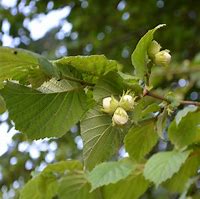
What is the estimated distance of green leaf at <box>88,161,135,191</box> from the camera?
1.30m

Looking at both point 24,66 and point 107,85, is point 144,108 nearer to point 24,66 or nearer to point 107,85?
point 107,85

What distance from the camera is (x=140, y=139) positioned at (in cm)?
123

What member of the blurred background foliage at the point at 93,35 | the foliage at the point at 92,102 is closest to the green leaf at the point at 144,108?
the foliage at the point at 92,102

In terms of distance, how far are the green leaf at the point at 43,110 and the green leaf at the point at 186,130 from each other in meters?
0.27

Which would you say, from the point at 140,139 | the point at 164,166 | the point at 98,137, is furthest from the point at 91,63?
the point at 164,166

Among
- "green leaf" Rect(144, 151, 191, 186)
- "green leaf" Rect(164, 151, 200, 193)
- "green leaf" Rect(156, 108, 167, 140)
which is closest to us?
"green leaf" Rect(156, 108, 167, 140)

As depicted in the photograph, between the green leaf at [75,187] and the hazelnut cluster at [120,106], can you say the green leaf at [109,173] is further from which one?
the hazelnut cluster at [120,106]

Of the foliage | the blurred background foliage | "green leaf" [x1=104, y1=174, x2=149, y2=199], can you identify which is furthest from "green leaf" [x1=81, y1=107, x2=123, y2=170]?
the blurred background foliage

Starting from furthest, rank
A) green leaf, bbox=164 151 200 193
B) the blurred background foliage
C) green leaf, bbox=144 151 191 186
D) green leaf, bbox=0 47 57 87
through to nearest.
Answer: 1. the blurred background foliage
2. green leaf, bbox=164 151 200 193
3. green leaf, bbox=144 151 191 186
4. green leaf, bbox=0 47 57 87

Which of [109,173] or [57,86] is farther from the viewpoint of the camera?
[109,173]

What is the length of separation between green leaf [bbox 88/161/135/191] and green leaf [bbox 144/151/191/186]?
0.05m

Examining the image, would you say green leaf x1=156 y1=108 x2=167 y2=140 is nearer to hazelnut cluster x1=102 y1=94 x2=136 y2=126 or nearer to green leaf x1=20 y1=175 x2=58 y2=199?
hazelnut cluster x1=102 y1=94 x2=136 y2=126

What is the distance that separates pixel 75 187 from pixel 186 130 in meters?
0.37

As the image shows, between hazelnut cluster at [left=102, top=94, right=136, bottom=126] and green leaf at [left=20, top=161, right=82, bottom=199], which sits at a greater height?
hazelnut cluster at [left=102, top=94, right=136, bottom=126]
